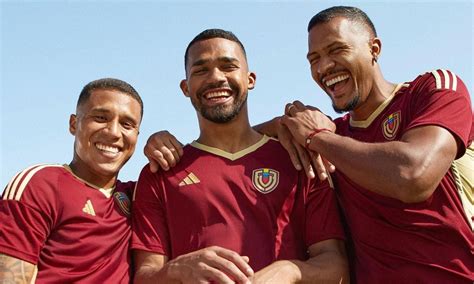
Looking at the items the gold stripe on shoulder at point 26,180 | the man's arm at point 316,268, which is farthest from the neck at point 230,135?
the gold stripe on shoulder at point 26,180

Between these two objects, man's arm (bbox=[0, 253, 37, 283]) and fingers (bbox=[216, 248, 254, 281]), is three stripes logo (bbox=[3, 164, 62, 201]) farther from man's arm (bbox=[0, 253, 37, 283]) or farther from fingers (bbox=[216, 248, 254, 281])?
fingers (bbox=[216, 248, 254, 281])

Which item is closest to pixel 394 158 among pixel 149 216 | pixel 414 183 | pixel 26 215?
pixel 414 183

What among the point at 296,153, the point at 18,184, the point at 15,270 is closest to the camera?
the point at 15,270

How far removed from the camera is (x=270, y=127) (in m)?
6.08

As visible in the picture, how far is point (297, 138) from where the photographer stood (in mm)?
5422

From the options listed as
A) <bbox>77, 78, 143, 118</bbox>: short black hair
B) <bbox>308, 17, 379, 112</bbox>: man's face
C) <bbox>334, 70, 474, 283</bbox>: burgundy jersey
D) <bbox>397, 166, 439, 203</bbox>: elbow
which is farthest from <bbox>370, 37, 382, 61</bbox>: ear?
<bbox>77, 78, 143, 118</bbox>: short black hair

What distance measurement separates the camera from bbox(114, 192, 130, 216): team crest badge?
571 centimetres

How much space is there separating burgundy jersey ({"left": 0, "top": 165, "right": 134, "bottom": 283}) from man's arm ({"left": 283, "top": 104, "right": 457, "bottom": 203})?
2.20 metres

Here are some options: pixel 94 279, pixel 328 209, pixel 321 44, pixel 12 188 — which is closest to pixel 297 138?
pixel 328 209

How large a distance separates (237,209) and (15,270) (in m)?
2.00

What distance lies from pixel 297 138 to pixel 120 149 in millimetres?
1870

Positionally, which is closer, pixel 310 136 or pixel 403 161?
pixel 403 161

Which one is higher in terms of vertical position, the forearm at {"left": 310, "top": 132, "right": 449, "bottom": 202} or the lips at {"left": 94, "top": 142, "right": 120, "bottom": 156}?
the lips at {"left": 94, "top": 142, "right": 120, "bottom": 156}

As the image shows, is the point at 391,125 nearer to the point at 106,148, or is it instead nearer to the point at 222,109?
the point at 222,109
